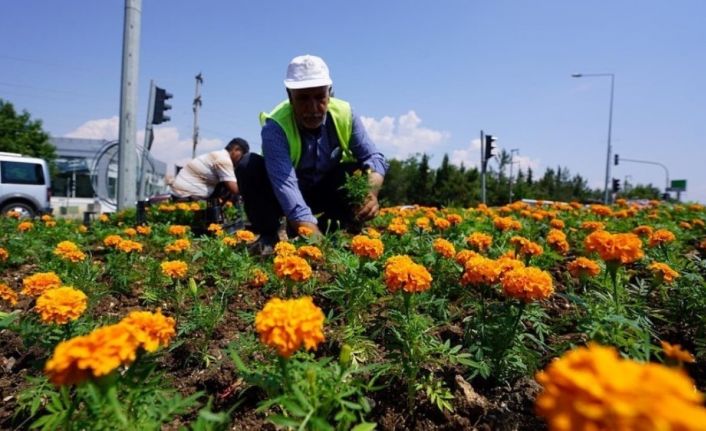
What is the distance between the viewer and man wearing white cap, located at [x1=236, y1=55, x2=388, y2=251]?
118 inches

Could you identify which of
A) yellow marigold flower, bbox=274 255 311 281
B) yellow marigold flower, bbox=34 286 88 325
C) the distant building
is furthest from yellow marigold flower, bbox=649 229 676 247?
the distant building

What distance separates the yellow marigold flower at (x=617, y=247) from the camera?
5.02ft

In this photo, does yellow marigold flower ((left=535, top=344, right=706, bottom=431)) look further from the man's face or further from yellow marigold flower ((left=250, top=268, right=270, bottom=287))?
the man's face

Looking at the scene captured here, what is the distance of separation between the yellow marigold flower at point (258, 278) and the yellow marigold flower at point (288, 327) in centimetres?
121

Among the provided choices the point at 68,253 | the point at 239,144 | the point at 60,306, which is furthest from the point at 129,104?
the point at 60,306

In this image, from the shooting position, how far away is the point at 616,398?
489mm

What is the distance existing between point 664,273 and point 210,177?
18.5 feet

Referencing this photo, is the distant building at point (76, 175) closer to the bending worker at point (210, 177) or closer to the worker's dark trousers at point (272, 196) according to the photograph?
the bending worker at point (210, 177)

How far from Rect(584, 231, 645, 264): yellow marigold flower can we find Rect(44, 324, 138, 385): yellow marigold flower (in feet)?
5.02

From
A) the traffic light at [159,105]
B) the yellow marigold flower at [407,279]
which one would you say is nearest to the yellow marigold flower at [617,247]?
the yellow marigold flower at [407,279]

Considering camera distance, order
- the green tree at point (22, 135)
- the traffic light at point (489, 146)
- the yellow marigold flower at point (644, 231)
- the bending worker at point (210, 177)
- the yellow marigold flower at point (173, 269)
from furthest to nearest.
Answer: the green tree at point (22, 135)
the traffic light at point (489, 146)
the bending worker at point (210, 177)
the yellow marigold flower at point (644, 231)
the yellow marigold flower at point (173, 269)

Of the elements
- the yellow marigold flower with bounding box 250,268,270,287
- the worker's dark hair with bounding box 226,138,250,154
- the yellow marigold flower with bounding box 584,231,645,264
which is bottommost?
the yellow marigold flower with bounding box 250,268,270,287

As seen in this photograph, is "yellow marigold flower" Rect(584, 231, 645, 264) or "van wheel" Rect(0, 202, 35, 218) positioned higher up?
"yellow marigold flower" Rect(584, 231, 645, 264)

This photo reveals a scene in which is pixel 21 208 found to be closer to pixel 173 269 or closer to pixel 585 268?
pixel 173 269
